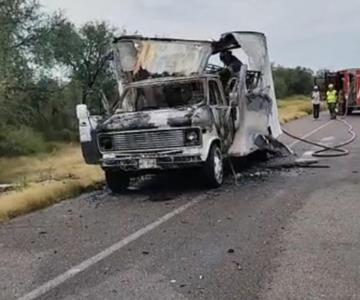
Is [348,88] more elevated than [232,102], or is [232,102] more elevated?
[232,102]

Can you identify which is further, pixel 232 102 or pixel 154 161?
pixel 232 102

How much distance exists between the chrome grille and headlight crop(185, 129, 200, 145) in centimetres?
7

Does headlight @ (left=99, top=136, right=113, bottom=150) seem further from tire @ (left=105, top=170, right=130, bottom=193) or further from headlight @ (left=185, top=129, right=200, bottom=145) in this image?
headlight @ (left=185, top=129, right=200, bottom=145)

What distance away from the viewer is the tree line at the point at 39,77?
21672 mm

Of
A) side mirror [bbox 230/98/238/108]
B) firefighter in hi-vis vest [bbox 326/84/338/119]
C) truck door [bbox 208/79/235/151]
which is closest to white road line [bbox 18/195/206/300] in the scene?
truck door [bbox 208/79/235/151]

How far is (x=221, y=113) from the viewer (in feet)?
39.3

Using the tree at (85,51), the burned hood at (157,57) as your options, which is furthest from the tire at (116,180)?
the tree at (85,51)

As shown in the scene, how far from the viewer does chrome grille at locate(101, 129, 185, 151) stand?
10781 mm

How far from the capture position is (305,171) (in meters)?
13.2

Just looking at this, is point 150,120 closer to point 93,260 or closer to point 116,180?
point 116,180

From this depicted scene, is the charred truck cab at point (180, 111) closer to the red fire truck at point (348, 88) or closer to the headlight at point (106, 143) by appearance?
Answer: the headlight at point (106, 143)

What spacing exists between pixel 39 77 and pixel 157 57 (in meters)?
14.4

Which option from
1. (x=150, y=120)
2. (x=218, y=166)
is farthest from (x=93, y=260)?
(x=218, y=166)

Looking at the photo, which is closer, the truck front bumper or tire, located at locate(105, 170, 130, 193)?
the truck front bumper
